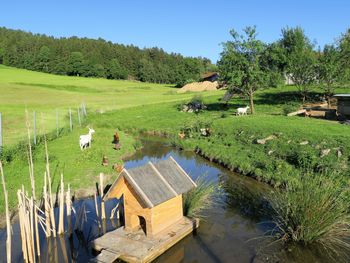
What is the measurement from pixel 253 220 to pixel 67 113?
110 feet

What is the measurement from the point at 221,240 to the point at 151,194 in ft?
11.6

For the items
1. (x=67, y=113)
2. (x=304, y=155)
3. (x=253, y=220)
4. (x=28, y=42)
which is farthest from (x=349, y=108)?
(x=28, y=42)

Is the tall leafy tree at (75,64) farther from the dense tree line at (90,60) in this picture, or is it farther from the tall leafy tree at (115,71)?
the tall leafy tree at (115,71)

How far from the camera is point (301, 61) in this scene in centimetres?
4225

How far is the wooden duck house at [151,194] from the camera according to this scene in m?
12.1

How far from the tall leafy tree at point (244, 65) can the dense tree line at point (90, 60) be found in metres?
77.4

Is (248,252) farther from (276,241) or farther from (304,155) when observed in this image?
(304,155)

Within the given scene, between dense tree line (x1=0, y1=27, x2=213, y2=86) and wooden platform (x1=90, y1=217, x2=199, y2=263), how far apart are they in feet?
348

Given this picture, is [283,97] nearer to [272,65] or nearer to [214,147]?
[272,65]

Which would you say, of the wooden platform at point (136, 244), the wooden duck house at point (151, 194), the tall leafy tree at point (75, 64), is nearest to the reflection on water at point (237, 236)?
the wooden platform at point (136, 244)

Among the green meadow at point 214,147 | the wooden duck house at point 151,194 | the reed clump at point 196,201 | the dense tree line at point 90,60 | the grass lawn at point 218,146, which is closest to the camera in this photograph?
the wooden duck house at point 151,194

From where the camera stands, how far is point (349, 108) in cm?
3011

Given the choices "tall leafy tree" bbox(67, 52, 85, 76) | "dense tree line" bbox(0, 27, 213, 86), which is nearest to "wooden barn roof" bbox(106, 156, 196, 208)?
"dense tree line" bbox(0, 27, 213, 86)

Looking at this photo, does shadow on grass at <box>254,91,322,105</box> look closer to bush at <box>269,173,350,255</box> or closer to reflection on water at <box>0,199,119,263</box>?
bush at <box>269,173,350,255</box>
